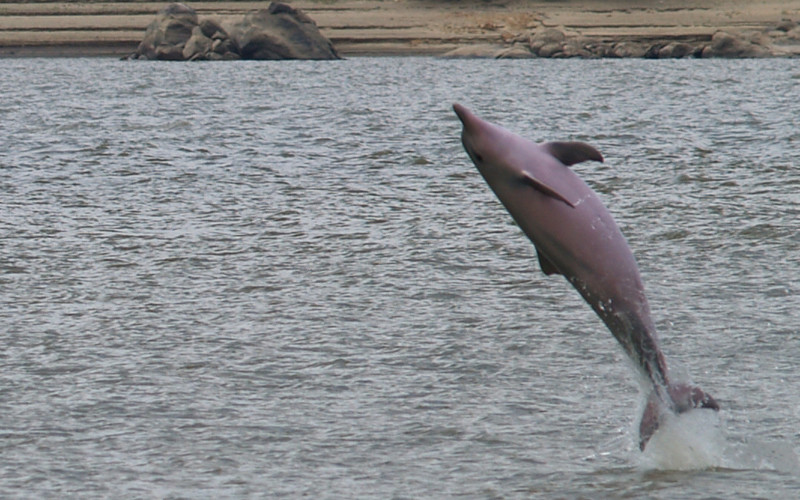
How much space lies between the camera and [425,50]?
311ft

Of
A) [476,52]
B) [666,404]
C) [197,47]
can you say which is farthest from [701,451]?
[476,52]

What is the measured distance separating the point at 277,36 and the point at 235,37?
289 cm

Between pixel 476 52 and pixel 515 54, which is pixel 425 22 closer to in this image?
pixel 476 52

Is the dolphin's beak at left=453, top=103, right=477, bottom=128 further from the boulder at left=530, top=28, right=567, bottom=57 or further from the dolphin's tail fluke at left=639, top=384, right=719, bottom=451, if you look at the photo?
the boulder at left=530, top=28, right=567, bottom=57

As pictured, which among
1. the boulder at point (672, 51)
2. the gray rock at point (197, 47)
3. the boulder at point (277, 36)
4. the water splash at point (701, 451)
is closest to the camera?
the water splash at point (701, 451)

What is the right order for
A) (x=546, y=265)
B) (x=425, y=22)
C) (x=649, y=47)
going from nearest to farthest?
(x=546, y=265) → (x=649, y=47) → (x=425, y=22)

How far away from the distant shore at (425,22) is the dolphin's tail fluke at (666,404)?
284 ft

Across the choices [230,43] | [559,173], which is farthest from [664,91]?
[230,43]

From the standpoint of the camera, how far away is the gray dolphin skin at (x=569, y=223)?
6434 millimetres

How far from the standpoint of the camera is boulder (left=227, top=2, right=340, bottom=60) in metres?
87.0

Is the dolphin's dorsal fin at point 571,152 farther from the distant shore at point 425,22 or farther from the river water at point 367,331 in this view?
the distant shore at point 425,22

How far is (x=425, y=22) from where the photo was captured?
10050 centimetres

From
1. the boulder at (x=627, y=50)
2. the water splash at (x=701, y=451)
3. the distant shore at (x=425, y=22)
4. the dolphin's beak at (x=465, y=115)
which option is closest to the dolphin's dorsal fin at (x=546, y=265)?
the dolphin's beak at (x=465, y=115)

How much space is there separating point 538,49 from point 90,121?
5882cm
